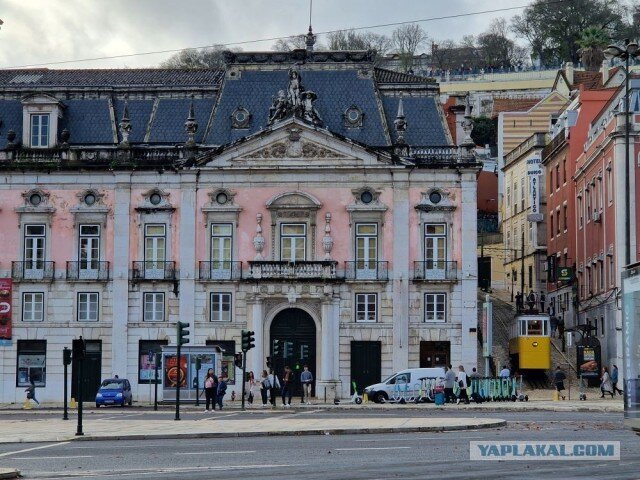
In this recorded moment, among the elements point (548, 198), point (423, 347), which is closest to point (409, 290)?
point (423, 347)

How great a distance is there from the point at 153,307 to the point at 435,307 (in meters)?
13.5

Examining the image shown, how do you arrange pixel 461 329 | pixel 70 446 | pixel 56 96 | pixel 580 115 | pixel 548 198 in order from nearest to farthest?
1. pixel 70 446
2. pixel 461 329
3. pixel 56 96
4. pixel 580 115
5. pixel 548 198

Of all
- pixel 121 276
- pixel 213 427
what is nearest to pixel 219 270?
pixel 121 276

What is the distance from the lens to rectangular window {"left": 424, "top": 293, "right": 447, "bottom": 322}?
7112 centimetres

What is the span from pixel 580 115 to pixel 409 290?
Result: 851 inches

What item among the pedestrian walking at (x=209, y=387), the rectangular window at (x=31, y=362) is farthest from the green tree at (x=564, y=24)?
the pedestrian walking at (x=209, y=387)

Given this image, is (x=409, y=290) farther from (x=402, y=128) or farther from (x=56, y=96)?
(x=56, y=96)

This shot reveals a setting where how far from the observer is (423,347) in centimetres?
7100

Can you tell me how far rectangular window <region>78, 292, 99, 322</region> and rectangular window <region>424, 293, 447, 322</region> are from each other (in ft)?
51.9

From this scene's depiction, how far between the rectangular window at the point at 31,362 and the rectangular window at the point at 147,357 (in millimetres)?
4551

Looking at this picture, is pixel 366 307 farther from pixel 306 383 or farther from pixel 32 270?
pixel 32 270

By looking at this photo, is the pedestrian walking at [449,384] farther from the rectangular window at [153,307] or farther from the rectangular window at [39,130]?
the rectangular window at [39,130]

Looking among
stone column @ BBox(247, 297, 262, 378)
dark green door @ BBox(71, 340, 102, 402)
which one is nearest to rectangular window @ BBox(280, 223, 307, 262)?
stone column @ BBox(247, 297, 262, 378)

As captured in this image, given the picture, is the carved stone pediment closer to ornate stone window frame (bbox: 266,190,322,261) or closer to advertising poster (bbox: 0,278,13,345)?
ornate stone window frame (bbox: 266,190,322,261)
